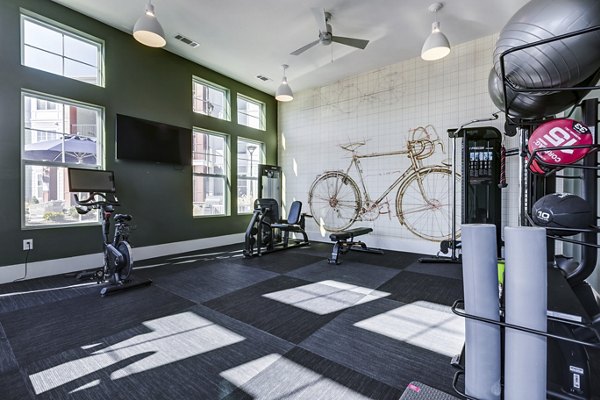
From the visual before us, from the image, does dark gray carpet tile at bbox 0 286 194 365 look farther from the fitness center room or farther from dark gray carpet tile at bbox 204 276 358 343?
dark gray carpet tile at bbox 204 276 358 343

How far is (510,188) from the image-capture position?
4551mm

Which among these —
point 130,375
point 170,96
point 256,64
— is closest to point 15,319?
point 130,375

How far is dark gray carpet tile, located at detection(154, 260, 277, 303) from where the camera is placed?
126 inches

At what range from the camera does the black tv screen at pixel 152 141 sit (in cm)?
456

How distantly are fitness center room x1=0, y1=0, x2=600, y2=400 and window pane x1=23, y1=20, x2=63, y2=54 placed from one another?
22mm

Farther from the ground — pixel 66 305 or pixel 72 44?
pixel 72 44

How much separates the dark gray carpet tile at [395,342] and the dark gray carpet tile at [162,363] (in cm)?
40

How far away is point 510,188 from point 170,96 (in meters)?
6.14

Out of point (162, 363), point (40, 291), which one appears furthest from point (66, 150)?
point (162, 363)

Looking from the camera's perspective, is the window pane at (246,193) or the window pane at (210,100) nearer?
the window pane at (210,100)

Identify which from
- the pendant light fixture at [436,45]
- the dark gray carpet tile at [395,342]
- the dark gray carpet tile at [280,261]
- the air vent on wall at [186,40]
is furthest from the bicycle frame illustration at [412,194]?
the air vent on wall at [186,40]

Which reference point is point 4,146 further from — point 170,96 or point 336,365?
point 336,365

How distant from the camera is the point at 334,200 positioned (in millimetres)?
6531

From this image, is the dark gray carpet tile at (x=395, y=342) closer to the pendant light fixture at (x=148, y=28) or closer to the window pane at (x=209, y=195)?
the pendant light fixture at (x=148, y=28)
